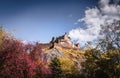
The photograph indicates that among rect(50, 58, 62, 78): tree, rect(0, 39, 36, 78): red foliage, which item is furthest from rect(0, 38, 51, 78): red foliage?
rect(50, 58, 62, 78): tree

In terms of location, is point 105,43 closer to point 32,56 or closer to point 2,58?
point 32,56

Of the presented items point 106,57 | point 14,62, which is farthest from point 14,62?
point 106,57

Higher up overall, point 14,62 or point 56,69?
point 14,62

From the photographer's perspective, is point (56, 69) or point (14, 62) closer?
point (14, 62)

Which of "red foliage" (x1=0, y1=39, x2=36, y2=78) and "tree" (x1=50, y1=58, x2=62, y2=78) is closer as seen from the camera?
"red foliage" (x1=0, y1=39, x2=36, y2=78)

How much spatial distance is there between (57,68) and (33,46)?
35.5ft

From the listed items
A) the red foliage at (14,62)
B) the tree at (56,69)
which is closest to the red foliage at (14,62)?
the red foliage at (14,62)

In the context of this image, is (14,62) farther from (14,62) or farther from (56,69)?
(56,69)

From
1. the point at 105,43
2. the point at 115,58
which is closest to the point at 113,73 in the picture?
the point at 115,58

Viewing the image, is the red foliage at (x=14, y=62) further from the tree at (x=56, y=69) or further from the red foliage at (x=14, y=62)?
the tree at (x=56, y=69)

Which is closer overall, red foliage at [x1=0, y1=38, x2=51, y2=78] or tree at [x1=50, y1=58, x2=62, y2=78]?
red foliage at [x1=0, y1=38, x2=51, y2=78]

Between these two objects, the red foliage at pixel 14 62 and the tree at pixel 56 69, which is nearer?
the red foliage at pixel 14 62

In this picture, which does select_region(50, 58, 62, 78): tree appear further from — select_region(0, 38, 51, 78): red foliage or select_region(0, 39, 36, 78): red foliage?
select_region(0, 39, 36, 78): red foliage

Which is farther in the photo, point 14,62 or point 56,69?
point 56,69
